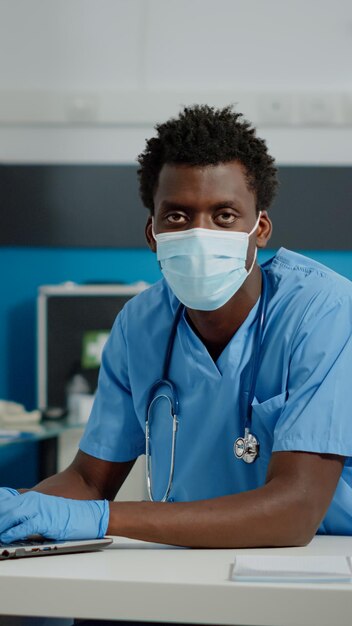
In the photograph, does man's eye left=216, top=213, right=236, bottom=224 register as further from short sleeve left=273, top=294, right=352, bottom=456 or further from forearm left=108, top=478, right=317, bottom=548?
forearm left=108, top=478, right=317, bottom=548

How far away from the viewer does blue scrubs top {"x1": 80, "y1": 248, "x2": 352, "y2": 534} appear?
142cm

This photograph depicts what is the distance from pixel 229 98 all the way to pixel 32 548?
373cm

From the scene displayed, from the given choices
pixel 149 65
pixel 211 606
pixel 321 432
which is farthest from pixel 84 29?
pixel 211 606

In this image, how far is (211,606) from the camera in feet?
3.41

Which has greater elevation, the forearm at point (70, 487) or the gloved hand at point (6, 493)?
the gloved hand at point (6, 493)

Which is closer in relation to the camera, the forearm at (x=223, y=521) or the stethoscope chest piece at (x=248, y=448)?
the forearm at (x=223, y=521)

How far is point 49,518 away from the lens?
1271mm

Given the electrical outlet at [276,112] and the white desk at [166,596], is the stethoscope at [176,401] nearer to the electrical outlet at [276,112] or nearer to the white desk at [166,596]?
the white desk at [166,596]

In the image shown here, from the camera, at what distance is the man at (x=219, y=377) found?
132cm

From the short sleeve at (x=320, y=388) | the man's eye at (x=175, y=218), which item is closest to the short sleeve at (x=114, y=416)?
the man's eye at (x=175, y=218)

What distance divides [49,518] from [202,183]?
577 mm

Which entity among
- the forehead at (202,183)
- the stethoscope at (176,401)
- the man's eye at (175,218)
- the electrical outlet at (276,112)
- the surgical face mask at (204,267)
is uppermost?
the electrical outlet at (276,112)

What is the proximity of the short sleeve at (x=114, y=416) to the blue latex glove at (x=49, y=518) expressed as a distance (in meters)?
0.39

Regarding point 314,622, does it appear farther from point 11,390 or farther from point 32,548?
point 11,390
